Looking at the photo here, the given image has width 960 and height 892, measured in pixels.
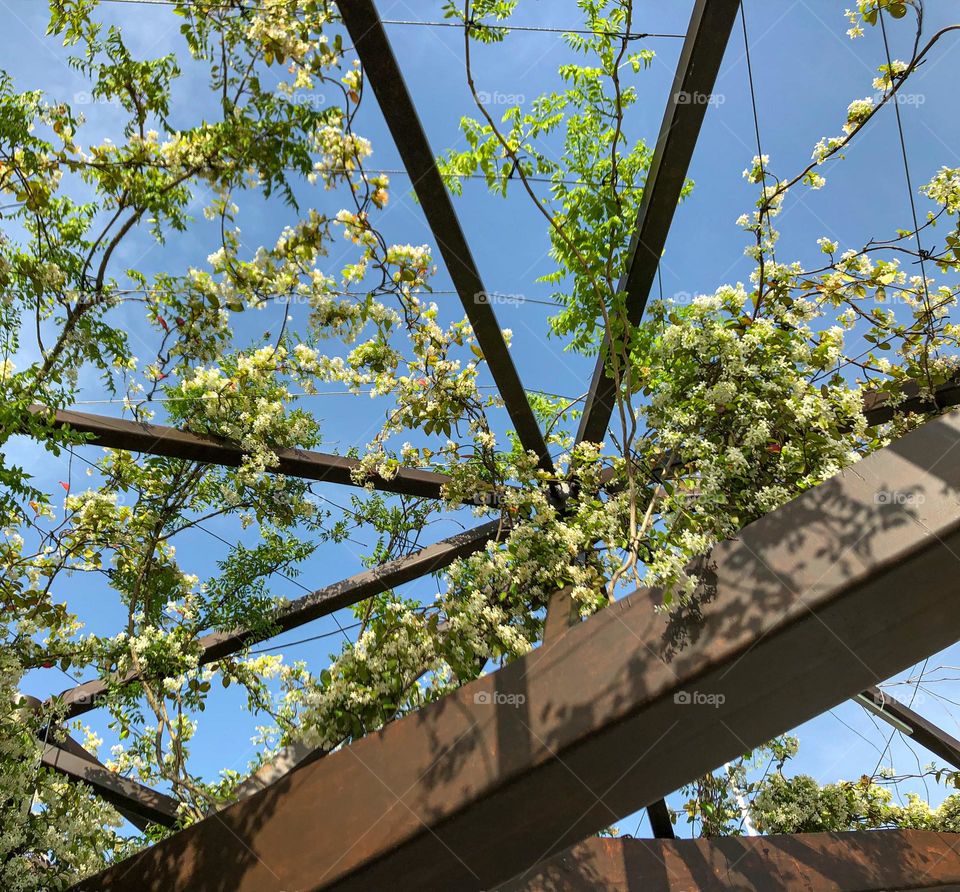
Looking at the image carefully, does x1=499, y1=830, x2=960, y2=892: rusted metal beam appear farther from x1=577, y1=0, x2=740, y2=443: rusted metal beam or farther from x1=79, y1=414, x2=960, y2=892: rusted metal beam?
x1=577, y1=0, x2=740, y2=443: rusted metal beam

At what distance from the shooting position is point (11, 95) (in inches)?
89.3

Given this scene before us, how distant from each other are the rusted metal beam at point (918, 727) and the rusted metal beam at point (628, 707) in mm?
2955

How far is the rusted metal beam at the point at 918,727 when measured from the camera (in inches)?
152

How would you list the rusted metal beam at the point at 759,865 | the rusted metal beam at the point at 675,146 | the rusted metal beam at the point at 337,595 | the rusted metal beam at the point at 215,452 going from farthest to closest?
the rusted metal beam at the point at 337,595 < the rusted metal beam at the point at 759,865 < the rusted metal beam at the point at 215,452 < the rusted metal beam at the point at 675,146

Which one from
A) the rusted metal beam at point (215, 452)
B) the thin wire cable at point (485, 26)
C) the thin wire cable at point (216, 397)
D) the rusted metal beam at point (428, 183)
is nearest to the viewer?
the rusted metal beam at point (428, 183)

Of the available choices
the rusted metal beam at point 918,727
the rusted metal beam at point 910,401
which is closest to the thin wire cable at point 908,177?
the rusted metal beam at point 910,401

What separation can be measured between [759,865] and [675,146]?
140 inches

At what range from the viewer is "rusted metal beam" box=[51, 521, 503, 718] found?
336cm

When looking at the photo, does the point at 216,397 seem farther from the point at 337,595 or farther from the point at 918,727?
the point at 918,727

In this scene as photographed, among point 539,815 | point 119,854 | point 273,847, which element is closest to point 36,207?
point 273,847

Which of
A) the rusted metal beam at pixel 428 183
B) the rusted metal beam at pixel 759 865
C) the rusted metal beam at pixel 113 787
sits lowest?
the rusted metal beam at pixel 759 865

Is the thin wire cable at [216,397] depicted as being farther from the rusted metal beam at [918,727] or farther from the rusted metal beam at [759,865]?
the rusted metal beam at [918,727]

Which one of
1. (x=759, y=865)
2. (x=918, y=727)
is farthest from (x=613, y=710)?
(x=918, y=727)

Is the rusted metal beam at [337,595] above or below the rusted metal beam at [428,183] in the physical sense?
below
